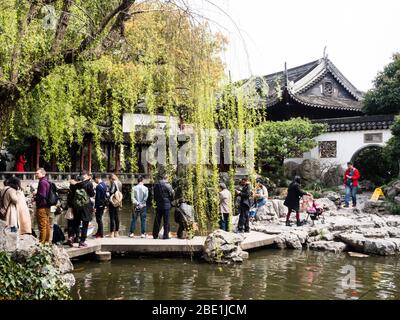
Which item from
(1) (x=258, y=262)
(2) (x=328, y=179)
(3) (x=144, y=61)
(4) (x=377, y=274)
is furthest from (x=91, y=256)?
(2) (x=328, y=179)

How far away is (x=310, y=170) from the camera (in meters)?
21.4

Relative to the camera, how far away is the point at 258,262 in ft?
27.4

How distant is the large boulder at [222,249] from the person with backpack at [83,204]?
224 centimetres

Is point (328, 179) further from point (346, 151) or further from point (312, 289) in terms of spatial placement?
point (312, 289)

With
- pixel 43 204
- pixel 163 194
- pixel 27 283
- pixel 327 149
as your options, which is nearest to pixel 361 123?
pixel 327 149

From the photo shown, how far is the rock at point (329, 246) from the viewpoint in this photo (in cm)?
964

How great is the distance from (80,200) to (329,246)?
18.2 feet

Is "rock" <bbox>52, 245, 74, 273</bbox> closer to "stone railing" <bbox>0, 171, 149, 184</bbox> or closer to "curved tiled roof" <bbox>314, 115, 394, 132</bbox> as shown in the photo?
"stone railing" <bbox>0, 171, 149, 184</bbox>

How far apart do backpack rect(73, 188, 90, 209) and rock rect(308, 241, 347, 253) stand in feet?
17.0

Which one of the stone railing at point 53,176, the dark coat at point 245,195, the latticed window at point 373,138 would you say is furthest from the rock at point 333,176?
the dark coat at point 245,195

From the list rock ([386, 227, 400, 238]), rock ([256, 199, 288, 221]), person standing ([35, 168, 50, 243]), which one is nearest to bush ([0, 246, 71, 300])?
person standing ([35, 168, 50, 243])

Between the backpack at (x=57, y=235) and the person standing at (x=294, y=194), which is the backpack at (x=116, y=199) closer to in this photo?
the backpack at (x=57, y=235)

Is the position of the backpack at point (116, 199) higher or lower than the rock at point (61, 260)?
higher

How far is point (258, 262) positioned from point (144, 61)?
4.37 meters
